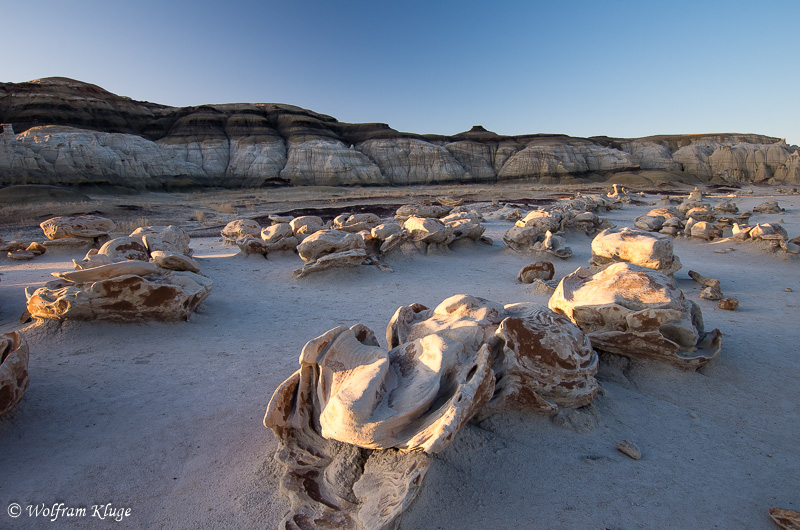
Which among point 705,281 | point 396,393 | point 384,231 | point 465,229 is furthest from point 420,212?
point 396,393

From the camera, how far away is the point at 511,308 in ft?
9.66

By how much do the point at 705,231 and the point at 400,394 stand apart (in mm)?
10801

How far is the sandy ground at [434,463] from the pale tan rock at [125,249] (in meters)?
2.02

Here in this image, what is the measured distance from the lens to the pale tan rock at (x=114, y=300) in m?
4.14

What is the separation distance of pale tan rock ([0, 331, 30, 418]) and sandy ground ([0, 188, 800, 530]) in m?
0.17

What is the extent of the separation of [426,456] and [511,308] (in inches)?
55.8

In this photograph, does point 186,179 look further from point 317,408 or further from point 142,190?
point 317,408

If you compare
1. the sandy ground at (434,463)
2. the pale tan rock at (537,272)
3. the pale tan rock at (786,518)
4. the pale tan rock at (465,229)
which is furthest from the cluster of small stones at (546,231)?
the pale tan rock at (786,518)

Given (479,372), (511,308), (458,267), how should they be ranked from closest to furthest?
1. (479,372)
2. (511,308)
3. (458,267)

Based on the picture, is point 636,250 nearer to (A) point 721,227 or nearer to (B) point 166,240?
(A) point 721,227

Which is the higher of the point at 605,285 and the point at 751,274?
the point at 605,285

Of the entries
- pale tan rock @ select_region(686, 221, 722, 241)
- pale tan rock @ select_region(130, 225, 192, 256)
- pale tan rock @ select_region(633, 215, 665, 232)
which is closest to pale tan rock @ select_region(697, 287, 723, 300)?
pale tan rock @ select_region(686, 221, 722, 241)

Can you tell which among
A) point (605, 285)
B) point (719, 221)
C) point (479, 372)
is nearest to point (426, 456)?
point (479, 372)

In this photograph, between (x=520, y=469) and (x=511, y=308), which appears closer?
(x=520, y=469)
